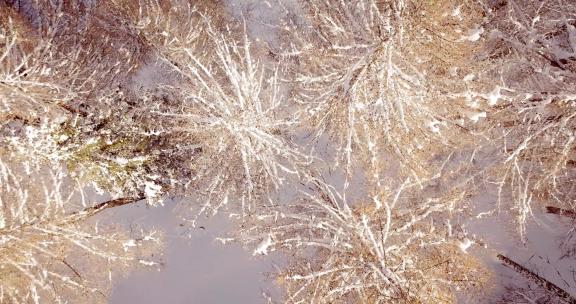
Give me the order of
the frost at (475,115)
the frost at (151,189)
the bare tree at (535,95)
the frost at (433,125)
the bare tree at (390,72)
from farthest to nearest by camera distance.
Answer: the frost at (151,189) < the frost at (433,125) < the bare tree at (390,72) < the frost at (475,115) < the bare tree at (535,95)

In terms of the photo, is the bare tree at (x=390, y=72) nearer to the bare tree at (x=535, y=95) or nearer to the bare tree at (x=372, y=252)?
the bare tree at (x=535, y=95)

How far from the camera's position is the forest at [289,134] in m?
9.50

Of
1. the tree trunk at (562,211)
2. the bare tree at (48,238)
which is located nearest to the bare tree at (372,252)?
the tree trunk at (562,211)

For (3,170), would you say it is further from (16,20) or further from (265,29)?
(265,29)

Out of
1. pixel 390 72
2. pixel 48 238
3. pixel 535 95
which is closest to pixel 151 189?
pixel 48 238

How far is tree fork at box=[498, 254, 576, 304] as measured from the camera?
12.0m

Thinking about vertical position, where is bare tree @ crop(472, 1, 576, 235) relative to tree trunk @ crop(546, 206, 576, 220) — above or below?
above

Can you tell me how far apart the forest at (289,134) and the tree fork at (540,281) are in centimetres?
8

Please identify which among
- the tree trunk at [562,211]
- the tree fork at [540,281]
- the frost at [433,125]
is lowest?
the tree fork at [540,281]

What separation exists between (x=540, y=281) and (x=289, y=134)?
351 inches

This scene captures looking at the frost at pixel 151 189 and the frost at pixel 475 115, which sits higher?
the frost at pixel 475 115

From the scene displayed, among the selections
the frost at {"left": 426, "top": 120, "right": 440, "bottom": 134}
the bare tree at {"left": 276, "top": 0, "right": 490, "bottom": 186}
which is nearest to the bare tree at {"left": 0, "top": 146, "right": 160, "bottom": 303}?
the bare tree at {"left": 276, "top": 0, "right": 490, "bottom": 186}

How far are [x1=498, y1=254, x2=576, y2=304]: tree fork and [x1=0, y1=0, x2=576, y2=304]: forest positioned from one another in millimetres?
77

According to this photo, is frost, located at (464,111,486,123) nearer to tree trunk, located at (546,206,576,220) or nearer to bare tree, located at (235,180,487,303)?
bare tree, located at (235,180,487,303)
